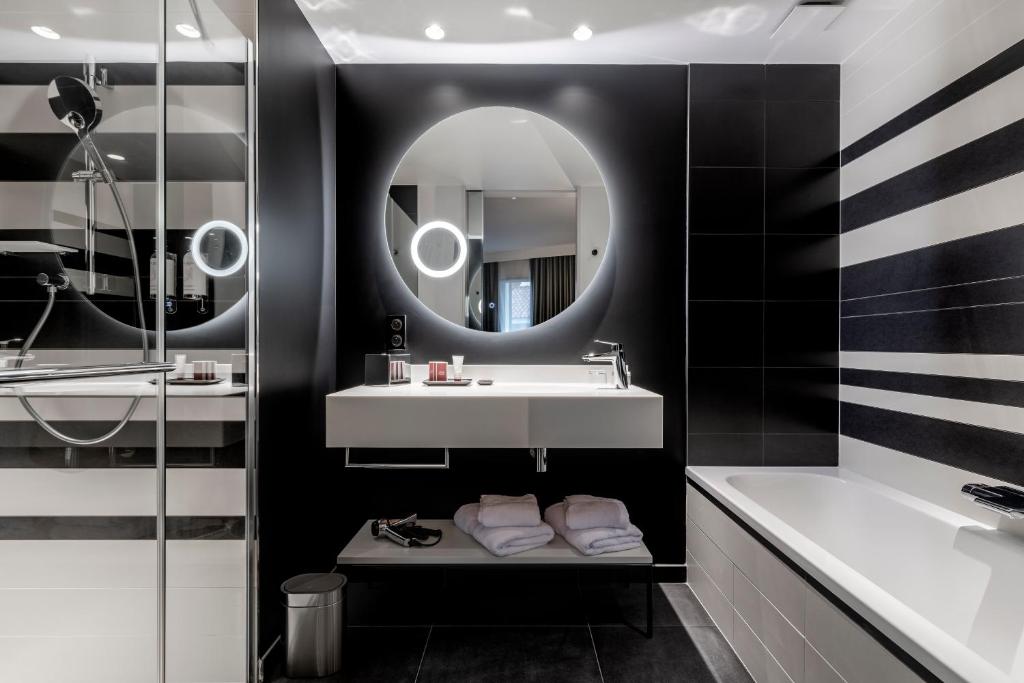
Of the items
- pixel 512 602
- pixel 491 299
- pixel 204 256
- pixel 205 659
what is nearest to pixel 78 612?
pixel 205 659

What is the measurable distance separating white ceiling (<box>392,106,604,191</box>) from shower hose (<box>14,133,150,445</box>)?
152 centimetres

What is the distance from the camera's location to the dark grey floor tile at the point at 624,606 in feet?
7.37

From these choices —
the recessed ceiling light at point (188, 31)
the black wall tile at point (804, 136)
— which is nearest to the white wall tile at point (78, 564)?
the recessed ceiling light at point (188, 31)

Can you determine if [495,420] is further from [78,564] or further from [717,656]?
[78,564]

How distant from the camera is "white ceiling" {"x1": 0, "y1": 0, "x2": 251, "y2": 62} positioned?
1026mm

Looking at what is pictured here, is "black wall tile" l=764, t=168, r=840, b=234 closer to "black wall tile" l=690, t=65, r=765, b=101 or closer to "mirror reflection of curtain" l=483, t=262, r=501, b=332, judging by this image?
"black wall tile" l=690, t=65, r=765, b=101

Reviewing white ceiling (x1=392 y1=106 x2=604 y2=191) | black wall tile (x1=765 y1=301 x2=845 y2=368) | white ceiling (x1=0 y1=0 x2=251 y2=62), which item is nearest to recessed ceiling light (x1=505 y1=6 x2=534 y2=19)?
white ceiling (x1=392 y1=106 x2=604 y2=191)

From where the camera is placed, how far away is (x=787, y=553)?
160cm

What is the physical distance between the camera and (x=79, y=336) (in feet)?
3.83

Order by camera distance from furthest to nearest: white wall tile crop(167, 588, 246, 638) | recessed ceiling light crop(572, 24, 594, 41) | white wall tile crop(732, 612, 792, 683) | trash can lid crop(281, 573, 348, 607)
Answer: recessed ceiling light crop(572, 24, 594, 41), trash can lid crop(281, 573, 348, 607), white wall tile crop(732, 612, 792, 683), white wall tile crop(167, 588, 246, 638)

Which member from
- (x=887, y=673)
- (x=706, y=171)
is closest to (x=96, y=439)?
(x=887, y=673)

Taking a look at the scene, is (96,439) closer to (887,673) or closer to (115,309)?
(115,309)

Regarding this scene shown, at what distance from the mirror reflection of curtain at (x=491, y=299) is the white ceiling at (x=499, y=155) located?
17.2 inches

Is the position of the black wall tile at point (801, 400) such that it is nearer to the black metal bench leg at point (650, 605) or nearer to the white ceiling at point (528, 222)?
the black metal bench leg at point (650, 605)
